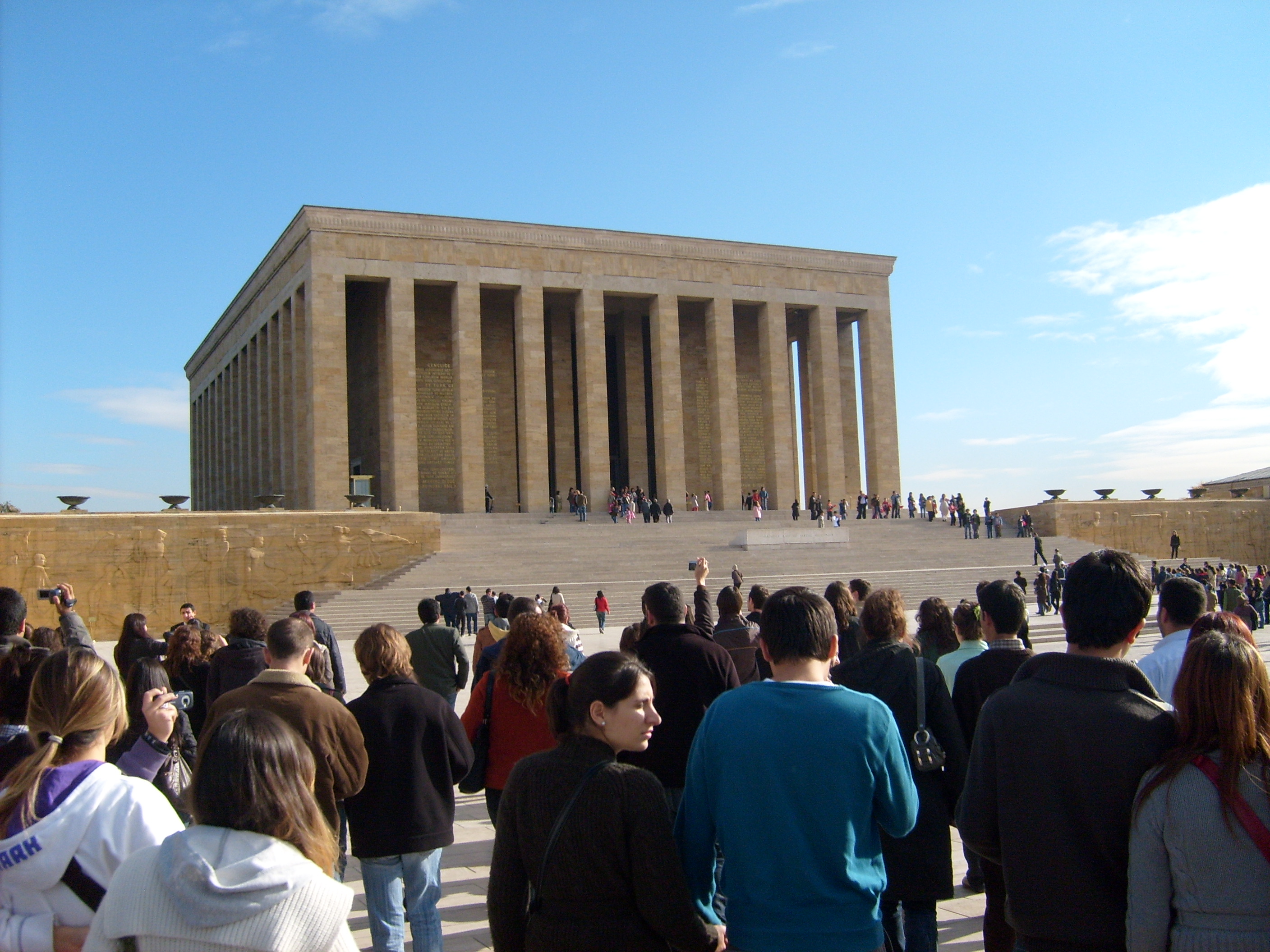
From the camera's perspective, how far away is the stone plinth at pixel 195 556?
79.2 feet

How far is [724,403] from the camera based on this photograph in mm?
37969

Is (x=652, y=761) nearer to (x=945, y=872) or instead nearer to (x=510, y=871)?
(x=945, y=872)

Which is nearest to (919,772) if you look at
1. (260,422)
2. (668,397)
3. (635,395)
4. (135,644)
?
(135,644)

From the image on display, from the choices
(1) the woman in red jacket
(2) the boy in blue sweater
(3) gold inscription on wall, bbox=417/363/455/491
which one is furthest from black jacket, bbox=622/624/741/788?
(3) gold inscription on wall, bbox=417/363/455/491

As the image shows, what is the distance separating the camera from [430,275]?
34812mm

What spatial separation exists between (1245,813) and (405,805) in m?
2.83

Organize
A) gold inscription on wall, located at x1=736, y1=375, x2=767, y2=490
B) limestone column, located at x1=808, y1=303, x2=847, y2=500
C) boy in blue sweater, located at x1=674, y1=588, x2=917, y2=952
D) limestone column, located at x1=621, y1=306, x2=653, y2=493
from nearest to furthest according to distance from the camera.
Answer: boy in blue sweater, located at x1=674, y1=588, x2=917, y2=952 → limestone column, located at x1=808, y1=303, x2=847, y2=500 → limestone column, located at x1=621, y1=306, x2=653, y2=493 → gold inscription on wall, located at x1=736, y1=375, x2=767, y2=490

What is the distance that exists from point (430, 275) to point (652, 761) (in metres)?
32.0

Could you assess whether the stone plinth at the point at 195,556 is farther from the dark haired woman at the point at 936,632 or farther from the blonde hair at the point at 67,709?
the blonde hair at the point at 67,709

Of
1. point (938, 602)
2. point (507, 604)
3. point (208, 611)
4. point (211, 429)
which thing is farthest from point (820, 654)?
point (211, 429)

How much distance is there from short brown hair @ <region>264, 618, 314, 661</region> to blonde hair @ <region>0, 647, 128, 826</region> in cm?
140

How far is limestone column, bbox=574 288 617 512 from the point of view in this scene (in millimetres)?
36406

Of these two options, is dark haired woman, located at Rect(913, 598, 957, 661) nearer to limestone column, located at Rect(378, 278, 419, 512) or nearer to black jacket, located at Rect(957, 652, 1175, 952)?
black jacket, located at Rect(957, 652, 1175, 952)

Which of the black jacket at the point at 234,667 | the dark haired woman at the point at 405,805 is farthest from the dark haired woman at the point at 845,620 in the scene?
the black jacket at the point at 234,667
